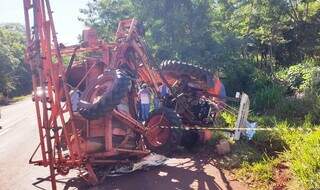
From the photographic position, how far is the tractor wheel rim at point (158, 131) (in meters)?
8.09

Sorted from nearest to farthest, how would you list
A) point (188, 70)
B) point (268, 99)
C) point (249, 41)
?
point (188, 70) → point (268, 99) → point (249, 41)

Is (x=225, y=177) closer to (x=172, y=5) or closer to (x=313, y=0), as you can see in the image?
(x=172, y=5)

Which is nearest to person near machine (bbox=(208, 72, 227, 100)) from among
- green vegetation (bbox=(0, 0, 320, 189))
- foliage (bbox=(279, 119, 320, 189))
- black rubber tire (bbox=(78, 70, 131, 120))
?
green vegetation (bbox=(0, 0, 320, 189))

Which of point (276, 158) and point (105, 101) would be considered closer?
point (105, 101)

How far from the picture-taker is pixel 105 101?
21.1ft

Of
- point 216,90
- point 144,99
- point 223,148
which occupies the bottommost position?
point 223,148

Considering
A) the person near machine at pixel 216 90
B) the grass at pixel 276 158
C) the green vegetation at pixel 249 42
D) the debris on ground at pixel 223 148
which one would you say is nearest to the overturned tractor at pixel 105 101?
the person near machine at pixel 216 90

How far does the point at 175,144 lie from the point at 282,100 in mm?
4942

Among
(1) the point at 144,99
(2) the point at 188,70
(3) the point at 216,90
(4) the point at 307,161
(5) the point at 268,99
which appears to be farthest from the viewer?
(5) the point at 268,99

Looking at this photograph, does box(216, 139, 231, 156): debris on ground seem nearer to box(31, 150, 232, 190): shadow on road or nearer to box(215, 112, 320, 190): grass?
box(215, 112, 320, 190): grass

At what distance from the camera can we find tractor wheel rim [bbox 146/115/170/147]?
8.09m

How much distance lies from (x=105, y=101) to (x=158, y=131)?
2.19m

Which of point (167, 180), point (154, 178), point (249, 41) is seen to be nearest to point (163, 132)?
point (154, 178)

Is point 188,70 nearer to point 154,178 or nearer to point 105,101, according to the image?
point 154,178
